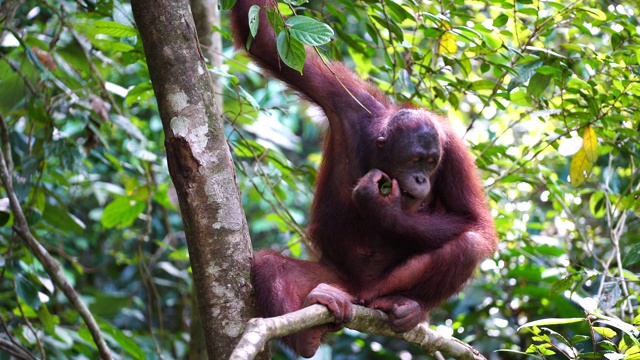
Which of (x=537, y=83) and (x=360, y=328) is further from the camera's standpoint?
(x=537, y=83)

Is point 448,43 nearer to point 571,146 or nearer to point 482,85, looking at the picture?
point 482,85

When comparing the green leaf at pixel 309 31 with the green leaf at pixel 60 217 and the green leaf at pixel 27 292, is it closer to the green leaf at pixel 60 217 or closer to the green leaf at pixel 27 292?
the green leaf at pixel 27 292

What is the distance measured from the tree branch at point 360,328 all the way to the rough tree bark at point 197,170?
38 centimetres

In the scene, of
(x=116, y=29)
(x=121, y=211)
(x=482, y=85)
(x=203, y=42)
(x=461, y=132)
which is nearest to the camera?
(x=116, y=29)

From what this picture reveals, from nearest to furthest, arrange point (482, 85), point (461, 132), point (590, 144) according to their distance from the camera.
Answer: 1. point (590, 144)
2. point (482, 85)
3. point (461, 132)

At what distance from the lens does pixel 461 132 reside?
4.49 metres

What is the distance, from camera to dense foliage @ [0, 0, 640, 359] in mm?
3768

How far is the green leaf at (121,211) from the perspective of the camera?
508 centimetres

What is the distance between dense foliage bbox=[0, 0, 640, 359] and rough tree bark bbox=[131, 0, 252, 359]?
1.43 ft

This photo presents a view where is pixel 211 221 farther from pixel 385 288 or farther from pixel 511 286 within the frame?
pixel 511 286

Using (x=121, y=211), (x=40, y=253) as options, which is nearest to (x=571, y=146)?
(x=40, y=253)

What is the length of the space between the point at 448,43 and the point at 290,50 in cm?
177

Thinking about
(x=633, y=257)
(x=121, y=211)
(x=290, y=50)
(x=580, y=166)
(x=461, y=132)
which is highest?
(x=290, y=50)

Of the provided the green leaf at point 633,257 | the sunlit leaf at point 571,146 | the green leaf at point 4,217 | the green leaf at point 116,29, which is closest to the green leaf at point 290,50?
the green leaf at point 116,29
